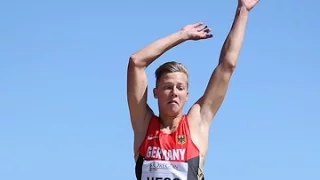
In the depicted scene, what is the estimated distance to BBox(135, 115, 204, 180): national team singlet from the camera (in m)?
8.79

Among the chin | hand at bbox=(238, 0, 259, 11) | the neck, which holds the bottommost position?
the neck

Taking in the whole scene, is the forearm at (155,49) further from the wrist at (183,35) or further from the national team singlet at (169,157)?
the national team singlet at (169,157)

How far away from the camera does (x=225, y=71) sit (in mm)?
9281

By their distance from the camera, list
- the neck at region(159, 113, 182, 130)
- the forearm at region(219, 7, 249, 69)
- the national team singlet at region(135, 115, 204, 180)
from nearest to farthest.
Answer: the national team singlet at region(135, 115, 204, 180) → the neck at region(159, 113, 182, 130) → the forearm at region(219, 7, 249, 69)

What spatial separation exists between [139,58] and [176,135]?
113cm

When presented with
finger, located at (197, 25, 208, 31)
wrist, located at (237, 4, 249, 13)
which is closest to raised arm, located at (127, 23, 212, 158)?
finger, located at (197, 25, 208, 31)

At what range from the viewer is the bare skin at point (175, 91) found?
29.9ft

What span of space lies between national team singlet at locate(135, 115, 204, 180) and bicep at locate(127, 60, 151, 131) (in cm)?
26

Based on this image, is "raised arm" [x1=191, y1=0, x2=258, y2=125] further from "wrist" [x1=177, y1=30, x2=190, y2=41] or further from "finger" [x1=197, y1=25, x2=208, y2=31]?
"wrist" [x1=177, y1=30, x2=190, y2=41]

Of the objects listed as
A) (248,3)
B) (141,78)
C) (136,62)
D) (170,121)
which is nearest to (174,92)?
(170,121)

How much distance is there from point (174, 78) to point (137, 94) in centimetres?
54

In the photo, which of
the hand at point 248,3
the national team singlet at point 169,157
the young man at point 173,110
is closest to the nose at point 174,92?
the young man at point 173,110

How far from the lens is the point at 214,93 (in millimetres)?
9281

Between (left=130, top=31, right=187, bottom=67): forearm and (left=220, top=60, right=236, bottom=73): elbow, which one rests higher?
(left=130, top=31, right=187, bottom=67): forearm
